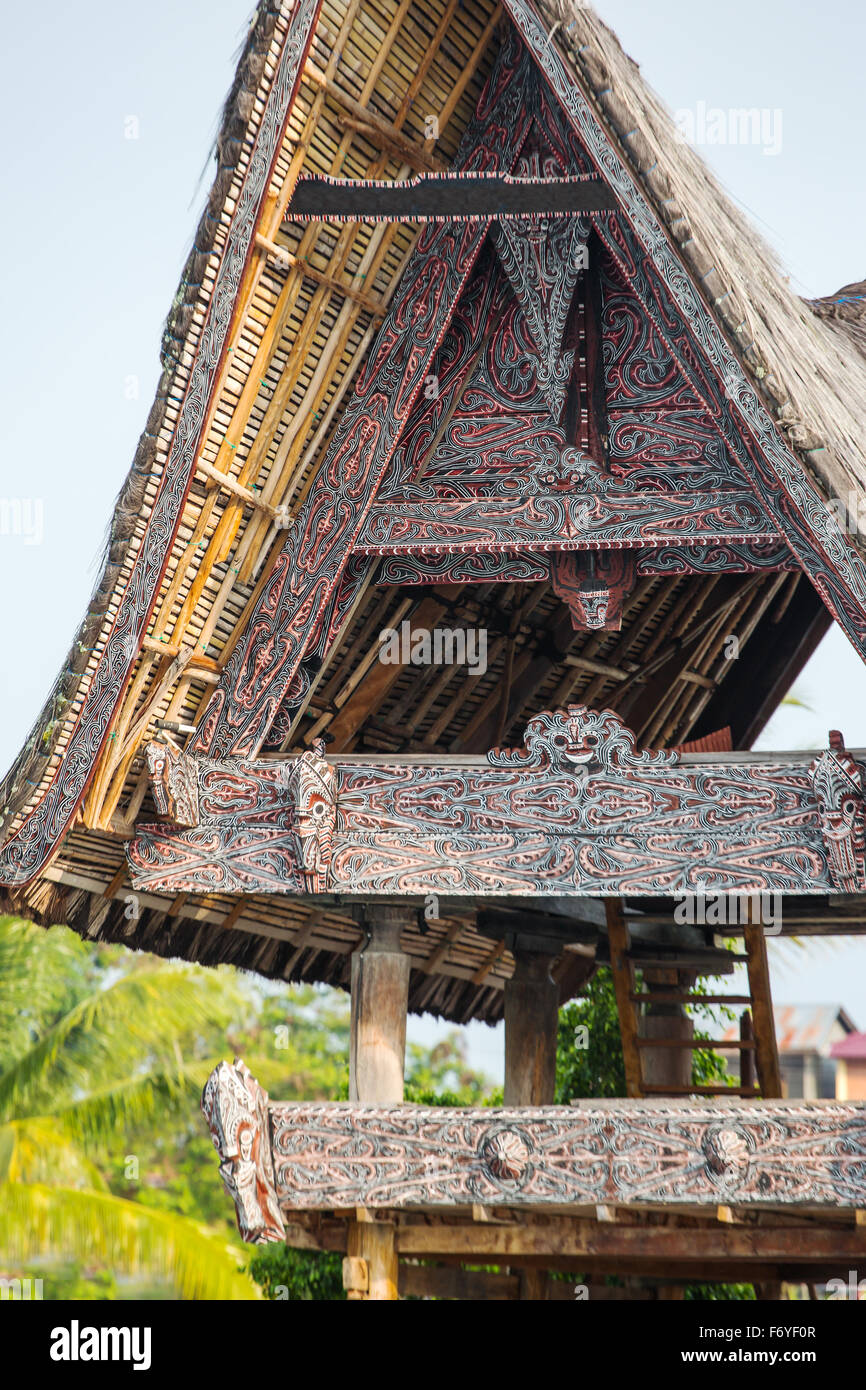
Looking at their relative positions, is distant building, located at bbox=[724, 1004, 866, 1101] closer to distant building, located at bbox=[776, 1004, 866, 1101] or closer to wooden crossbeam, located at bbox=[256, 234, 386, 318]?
distant building, located at bbox=[776, 1004, 866, 1101]

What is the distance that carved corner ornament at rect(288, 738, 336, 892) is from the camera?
19.3 ft

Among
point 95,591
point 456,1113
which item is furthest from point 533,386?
point 456,1113

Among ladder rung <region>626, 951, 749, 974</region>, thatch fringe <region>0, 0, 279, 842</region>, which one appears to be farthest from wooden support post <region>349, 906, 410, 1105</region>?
ladder rung <region>626, 951, 749, 974</region>

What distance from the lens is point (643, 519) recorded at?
593cm

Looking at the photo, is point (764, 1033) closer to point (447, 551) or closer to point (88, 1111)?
point (447, 551)

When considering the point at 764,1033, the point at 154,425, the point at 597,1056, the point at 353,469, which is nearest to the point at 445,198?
the point at 353,469

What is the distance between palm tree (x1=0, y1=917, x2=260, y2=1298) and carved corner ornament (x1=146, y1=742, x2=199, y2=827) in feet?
21.7

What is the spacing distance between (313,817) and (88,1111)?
950 centimetres

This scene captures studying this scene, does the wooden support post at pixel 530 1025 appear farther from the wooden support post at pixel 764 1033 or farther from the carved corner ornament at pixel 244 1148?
the carved corner ornament at pixel 244 1148
